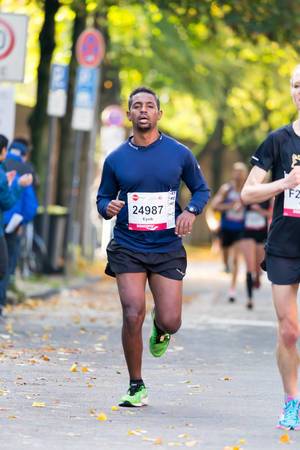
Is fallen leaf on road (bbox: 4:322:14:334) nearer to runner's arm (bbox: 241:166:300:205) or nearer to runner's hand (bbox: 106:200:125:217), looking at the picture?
runner's hand (bbox: 106:200:125:217)

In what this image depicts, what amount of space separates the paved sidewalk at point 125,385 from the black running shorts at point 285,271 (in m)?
0.83

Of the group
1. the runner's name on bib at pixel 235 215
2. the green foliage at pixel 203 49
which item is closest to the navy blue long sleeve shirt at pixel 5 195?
the runner's name on bib at pixel 235 215

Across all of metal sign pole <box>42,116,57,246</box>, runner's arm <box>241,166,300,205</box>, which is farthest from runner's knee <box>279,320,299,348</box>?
metal sign pole <box>42,116,57,246</box>

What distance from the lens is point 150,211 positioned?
9.82 metres

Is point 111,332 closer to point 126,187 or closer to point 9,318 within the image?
point 9,318

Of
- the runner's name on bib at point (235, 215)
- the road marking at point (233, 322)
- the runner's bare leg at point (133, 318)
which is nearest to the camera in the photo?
the runner's bare leg at point (133, 318)

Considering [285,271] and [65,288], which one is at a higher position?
[285,271]

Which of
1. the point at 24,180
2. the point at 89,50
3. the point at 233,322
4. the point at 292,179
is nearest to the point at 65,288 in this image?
the point at 89,50

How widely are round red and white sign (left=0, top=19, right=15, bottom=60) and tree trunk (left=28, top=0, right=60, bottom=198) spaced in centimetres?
674

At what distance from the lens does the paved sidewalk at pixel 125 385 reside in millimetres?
8352

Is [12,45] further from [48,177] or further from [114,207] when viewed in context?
[114,207]

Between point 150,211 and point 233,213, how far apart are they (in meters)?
12.7

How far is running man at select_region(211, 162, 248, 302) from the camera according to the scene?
21672mm

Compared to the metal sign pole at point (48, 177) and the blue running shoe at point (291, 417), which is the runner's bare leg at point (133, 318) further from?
the metal sign pole at point (48, 177)
